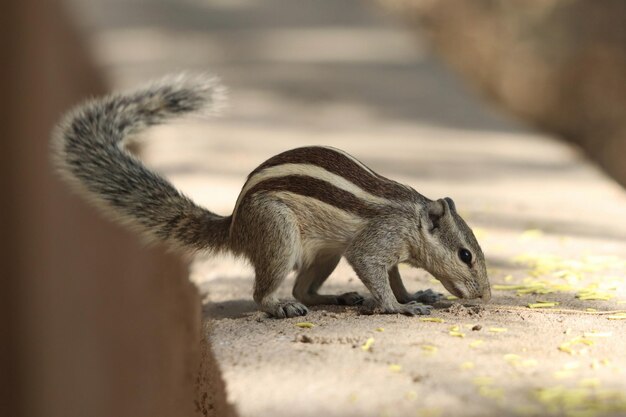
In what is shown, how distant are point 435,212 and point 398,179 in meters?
2.77

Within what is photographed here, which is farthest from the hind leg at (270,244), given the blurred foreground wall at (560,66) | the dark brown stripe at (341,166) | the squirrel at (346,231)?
the blurred foreground wall at (560,66)

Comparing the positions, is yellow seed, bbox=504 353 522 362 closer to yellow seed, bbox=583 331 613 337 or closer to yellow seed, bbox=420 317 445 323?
yellow seed, bbox=583 331 613 337

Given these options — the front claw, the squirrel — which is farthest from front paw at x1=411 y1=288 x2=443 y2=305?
the front claw

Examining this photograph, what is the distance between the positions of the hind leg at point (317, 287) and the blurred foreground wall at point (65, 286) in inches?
18.7

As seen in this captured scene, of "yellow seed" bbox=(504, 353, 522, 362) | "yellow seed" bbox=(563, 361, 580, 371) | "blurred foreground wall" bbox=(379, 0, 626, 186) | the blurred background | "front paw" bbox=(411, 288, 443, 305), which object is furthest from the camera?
"blurred foreground wall" bbox=(379, 0, 626, 186)

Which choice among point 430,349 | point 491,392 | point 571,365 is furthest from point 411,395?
point 571,365

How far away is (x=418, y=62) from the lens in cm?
1076

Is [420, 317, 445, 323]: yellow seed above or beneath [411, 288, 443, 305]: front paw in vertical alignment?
beneath

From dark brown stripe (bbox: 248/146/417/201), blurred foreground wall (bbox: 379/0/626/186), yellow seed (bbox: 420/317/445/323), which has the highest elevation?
blurred foreground wall (bbox: 379/0/626/186)

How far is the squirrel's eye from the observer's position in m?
4.20

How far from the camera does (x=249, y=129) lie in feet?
27.7

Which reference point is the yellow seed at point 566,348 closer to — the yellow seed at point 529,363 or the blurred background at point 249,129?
the yellow seed at point 529,363

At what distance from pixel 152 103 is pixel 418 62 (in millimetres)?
6057

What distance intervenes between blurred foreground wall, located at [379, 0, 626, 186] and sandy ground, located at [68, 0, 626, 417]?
1394 mm
